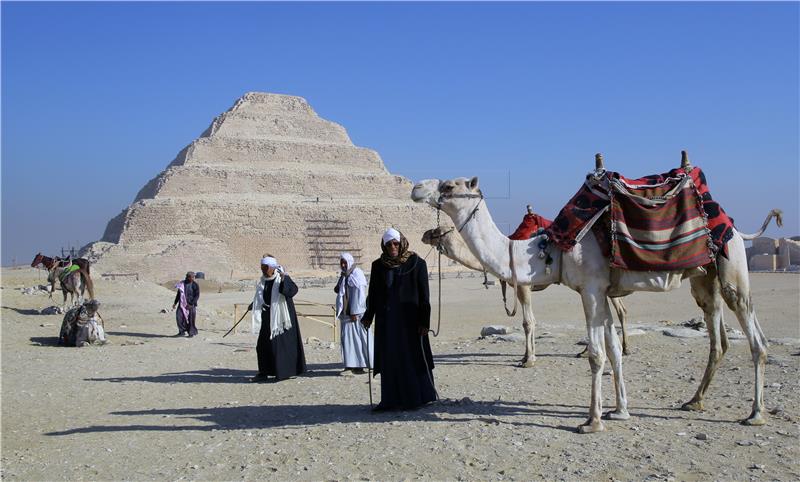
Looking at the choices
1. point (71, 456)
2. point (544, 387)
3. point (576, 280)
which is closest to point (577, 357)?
point (544, 387)

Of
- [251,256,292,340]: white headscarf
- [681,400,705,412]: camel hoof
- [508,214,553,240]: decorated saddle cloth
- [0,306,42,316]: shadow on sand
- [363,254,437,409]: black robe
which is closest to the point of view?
[681,400,705,412]: camel hoof

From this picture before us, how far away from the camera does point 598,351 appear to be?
16.2ft

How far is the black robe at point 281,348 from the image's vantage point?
8.22 m

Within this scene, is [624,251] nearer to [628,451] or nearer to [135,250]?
[628,451]

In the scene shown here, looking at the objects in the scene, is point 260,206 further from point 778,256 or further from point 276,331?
point 276,331

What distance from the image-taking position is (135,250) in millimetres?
56156

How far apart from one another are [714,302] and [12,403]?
6.73 m

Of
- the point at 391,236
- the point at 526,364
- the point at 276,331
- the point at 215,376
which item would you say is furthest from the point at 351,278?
the point at 391,236

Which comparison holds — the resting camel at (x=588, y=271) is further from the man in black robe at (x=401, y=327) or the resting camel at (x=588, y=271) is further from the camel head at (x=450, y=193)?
the man in black robe at (x=401, y=327)

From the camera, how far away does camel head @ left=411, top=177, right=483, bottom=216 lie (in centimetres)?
525

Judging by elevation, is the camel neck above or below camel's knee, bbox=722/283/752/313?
above

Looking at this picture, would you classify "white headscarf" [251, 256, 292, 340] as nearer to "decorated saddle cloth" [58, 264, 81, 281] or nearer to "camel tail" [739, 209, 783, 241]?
"camel tail" [739, 209, 783, 241]

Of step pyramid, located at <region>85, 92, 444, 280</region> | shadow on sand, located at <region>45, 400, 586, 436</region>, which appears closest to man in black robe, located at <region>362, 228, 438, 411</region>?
shadow on sand, located at <region>45, 400, 586, 436</region>

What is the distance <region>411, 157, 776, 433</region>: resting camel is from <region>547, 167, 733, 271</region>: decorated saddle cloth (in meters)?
0.11
